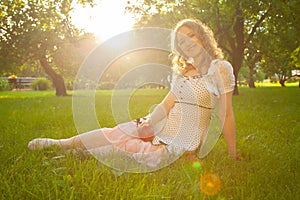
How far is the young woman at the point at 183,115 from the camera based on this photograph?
3613 millimetres

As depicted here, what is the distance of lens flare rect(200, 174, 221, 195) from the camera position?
2780 mm

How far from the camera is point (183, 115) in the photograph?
148 inches

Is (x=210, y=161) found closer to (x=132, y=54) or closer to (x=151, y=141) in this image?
(x=151, y=141)

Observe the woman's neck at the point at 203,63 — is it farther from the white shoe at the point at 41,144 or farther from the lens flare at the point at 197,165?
the white shoe at the point at 41,144

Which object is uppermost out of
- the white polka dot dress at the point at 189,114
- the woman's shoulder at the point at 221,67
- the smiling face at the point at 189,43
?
the smiling face at the point at 189,43

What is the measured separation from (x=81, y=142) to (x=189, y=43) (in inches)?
70.8

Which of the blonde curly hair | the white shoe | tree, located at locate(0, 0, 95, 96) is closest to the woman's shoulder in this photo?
the blonde curly hair

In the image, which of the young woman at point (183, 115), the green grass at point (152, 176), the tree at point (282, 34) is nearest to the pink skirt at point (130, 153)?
the young woman at point (183, 115)

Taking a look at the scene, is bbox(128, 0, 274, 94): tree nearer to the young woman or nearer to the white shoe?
the young woman

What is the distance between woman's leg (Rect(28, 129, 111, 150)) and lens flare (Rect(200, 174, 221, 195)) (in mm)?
1316

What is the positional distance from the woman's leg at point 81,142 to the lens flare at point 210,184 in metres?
1.32

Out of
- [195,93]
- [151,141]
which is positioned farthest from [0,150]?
[195,93]

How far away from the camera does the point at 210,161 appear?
376 cm

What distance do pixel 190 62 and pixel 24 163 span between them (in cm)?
221
